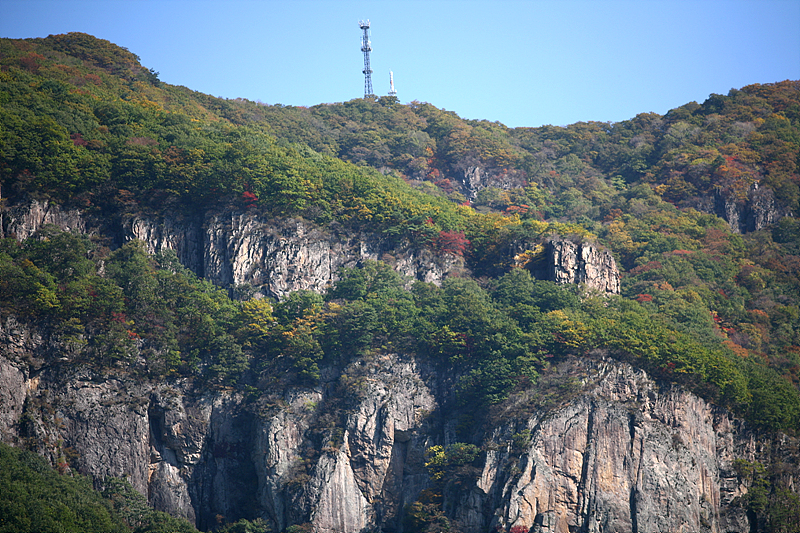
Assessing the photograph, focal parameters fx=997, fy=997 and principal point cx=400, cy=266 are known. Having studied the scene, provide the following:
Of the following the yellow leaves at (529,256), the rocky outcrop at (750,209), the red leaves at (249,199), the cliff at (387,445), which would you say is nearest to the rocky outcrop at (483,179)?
the rocky outcrop at (750,209)

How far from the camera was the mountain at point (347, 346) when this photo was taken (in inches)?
1811

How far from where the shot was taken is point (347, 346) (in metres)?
51.0

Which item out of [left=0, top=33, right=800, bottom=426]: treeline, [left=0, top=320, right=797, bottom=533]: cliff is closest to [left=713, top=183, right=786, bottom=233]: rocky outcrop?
[left=0, top=33, right=800, bottom=426]: treeline

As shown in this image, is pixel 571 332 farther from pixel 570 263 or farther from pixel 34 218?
pixel 34 218

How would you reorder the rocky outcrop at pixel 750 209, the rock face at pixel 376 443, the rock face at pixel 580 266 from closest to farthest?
the rock face at pixel 376 443, the rock face at pixel 580 266, the rocky outcrop at pixel 750 209

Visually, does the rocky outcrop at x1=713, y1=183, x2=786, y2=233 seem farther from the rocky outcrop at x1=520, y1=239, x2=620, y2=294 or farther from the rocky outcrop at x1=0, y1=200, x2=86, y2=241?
the rocky outcrop at x1=0, y1=200, x2=86, y2=241

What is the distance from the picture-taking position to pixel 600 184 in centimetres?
7606

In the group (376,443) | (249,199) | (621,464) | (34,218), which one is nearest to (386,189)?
(249,199)

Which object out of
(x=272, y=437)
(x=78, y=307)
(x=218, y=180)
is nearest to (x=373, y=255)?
(x=218, y=180)

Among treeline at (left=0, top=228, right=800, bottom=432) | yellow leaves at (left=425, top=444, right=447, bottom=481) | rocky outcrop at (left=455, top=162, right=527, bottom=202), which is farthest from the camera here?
rocky outcrop at (left=455, top=162, right=527, bottom=202)

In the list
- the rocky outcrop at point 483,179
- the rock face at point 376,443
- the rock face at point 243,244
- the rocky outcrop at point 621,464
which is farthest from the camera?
the rocky outcrop at point 483,179

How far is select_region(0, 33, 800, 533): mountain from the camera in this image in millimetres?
46000

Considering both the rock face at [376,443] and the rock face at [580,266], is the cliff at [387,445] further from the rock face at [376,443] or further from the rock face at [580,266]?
the rock face at [580,266]

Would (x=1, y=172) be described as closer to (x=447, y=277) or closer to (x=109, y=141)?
(x=109, y=141)
